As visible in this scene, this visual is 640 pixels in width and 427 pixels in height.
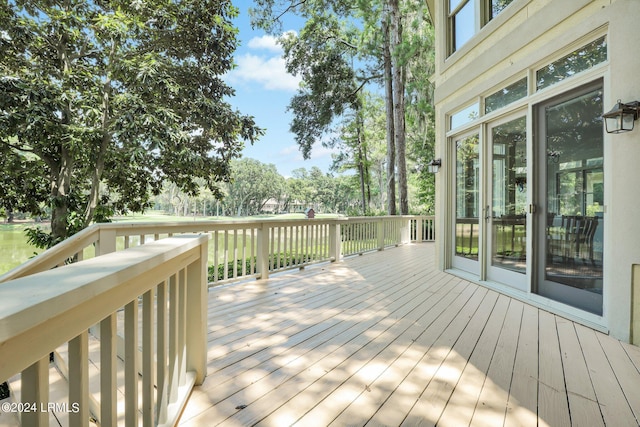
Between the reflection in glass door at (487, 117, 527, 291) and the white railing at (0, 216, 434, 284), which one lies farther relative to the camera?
the reflection in glass door at (487, 117, 527, 291)

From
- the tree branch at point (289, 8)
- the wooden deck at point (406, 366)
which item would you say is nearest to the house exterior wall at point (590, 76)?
the wooden deck at point (406, 366)

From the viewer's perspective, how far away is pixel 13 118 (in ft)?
16.9

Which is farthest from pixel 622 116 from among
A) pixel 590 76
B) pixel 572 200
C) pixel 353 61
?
pixel 353 61

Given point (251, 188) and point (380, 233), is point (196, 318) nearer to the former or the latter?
point (380, 233)

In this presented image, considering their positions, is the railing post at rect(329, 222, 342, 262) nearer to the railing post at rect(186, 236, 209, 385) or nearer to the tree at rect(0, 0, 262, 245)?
the tree at rect(0, 0, 262, 245)

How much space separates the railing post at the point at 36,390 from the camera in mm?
556

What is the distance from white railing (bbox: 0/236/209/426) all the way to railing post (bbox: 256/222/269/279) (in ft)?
8.96

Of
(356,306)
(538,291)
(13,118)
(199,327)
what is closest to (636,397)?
(538,291)

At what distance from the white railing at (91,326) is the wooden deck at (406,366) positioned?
0.45 m

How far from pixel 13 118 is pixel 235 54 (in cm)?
452

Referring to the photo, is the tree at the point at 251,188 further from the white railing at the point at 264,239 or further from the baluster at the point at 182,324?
the baluster at the point at 182,324

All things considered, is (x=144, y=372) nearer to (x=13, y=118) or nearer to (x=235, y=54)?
(x=13, y=118)

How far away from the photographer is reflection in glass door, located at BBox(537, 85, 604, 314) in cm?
285

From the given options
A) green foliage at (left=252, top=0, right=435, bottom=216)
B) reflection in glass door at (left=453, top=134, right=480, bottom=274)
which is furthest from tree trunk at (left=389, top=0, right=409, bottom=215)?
reflection in glass door at (left=453, top=134, right=480, bottom=274)
